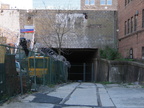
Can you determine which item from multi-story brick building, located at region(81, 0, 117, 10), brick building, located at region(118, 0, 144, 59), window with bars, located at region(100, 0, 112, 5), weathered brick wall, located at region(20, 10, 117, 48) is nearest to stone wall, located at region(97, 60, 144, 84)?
brick building, located at region(118, 0, 144, 59)

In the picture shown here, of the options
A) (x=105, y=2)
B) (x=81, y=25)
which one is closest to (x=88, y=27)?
(x=81, y=25)

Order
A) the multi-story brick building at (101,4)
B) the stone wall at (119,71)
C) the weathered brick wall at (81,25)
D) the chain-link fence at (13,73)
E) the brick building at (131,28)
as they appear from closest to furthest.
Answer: the chain-link fence at (13,73) < the stone wall at (119,71) < the brick building at (131,28) < the weathered brick wall at (81,25) < the multi-story brick building at (101,4)

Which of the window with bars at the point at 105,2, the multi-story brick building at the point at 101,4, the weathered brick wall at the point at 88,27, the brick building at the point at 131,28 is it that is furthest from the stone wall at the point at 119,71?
the window with bars at the point at 105,2

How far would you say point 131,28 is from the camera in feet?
80.9

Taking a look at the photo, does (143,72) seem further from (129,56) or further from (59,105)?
(59,105)

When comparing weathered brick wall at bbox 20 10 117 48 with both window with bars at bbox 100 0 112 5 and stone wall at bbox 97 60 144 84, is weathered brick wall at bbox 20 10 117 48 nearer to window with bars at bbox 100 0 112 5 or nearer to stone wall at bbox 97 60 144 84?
stone wall at bbox 97 60 144 84

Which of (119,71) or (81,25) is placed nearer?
(119,71)

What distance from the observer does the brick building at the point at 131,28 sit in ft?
70.0

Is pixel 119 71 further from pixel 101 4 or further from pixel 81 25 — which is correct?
pixel 101 4

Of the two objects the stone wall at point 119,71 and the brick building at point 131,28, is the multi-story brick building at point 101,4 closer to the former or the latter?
the brick building at point 131,28

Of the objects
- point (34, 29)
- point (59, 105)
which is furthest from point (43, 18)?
point (59, 105)

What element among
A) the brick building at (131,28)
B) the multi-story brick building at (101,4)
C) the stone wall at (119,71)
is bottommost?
the stone wall at (119,71)

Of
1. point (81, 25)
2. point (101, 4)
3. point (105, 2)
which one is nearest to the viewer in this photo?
point (81, 25)

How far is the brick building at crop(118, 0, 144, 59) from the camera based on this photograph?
21.3 metres
